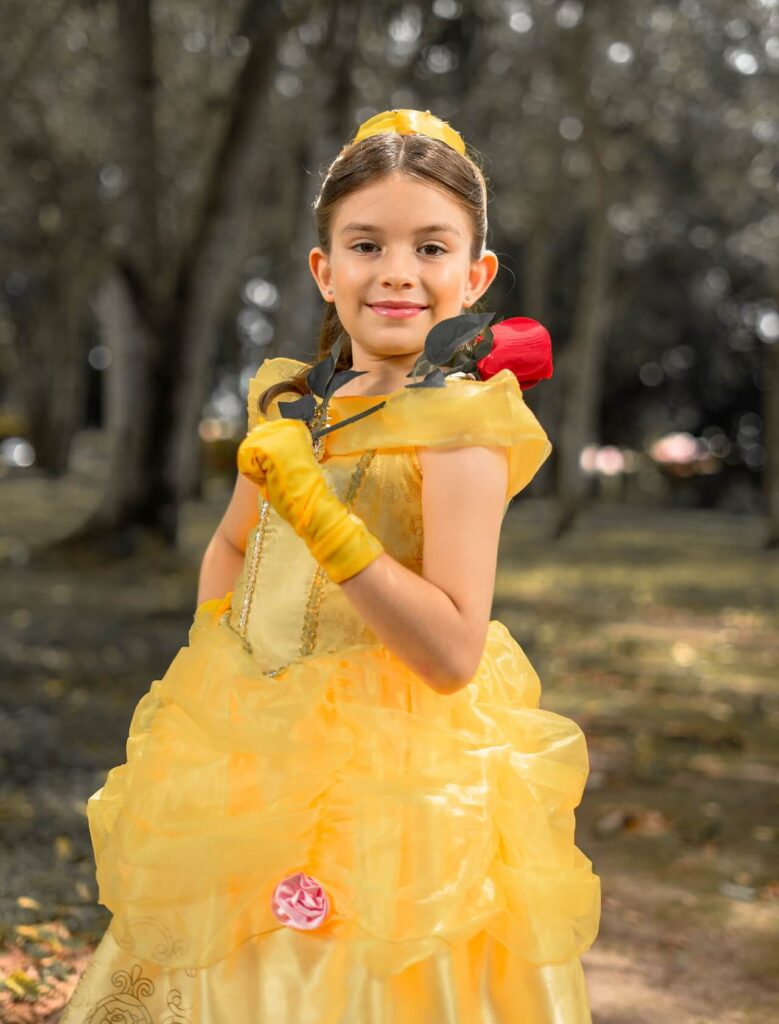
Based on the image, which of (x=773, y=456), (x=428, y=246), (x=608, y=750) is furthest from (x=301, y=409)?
(x=773, y=456)

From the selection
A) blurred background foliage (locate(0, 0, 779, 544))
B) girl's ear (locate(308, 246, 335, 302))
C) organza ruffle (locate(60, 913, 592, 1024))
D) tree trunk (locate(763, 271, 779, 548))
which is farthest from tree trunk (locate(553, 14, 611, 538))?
organza ruffle (locate(60, 913, 592, 1024))

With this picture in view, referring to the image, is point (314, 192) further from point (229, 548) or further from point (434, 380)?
point (434, 380)

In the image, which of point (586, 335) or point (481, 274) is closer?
point (481, 274)

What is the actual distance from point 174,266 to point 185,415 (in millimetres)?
1523

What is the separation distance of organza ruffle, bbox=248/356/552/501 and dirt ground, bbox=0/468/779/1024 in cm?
194

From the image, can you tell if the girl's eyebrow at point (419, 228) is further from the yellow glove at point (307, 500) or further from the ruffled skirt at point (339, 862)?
the ruffled skirt at point (339, 862)

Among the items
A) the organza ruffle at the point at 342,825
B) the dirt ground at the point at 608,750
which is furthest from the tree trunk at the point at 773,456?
the organza ruffle at the point at 342,825

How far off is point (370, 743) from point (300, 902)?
0.26 metres

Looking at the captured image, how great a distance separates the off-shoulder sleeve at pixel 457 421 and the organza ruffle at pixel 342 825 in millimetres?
348

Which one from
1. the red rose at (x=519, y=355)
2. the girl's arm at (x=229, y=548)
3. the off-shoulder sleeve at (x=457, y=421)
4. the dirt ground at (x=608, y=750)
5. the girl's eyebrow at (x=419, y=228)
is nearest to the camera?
the off-shoulder sleeve at (x=457, y=421)

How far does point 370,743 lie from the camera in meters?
1.91

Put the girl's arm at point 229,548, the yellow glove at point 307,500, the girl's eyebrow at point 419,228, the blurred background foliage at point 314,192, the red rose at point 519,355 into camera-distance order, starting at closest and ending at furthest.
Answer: the yellow glove at point 307,500 < the girl's eyebrow at point 419,228 < the red rose at point 519,355 < the girl's arm at point 229,548 < the blurred background foliage at point 314,192

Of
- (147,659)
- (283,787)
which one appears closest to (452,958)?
(283,787)

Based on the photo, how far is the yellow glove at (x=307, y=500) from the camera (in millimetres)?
1787
